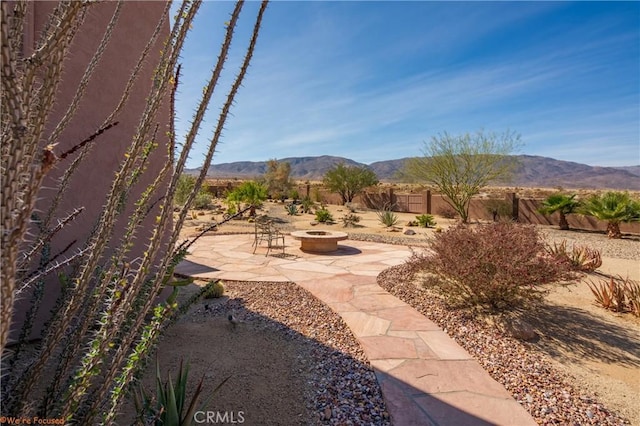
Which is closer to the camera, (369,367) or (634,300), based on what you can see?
(369,367)

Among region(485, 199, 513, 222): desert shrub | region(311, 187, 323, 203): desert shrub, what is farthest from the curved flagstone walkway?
region(311, 187, 323, 203): desert shrub

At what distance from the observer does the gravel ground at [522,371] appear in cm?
248

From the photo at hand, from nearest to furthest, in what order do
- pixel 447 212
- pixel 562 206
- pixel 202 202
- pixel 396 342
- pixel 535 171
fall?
pixel 396 342 → pixel 562 206 → pixel 447 212 → pixel 202 202 → pixel 535 171

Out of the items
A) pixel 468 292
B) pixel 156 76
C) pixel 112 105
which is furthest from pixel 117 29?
pixel 468 292

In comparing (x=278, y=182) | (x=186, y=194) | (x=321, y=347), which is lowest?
(x=321, y=347)

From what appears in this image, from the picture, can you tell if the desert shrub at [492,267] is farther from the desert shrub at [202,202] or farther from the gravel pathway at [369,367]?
the desert shrub at [202,202]

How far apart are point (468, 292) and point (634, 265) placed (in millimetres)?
5955

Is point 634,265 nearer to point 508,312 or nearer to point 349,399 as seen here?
point 508,312

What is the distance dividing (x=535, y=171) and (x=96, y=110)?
488ft

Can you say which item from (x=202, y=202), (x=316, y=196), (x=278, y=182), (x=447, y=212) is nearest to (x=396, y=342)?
(x=447, y=212)

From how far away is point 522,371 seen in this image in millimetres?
3035

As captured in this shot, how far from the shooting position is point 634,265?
7578 mm

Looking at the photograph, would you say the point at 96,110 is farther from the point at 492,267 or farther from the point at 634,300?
the point at 634,300

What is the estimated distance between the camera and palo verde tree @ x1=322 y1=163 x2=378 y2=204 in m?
25.8
